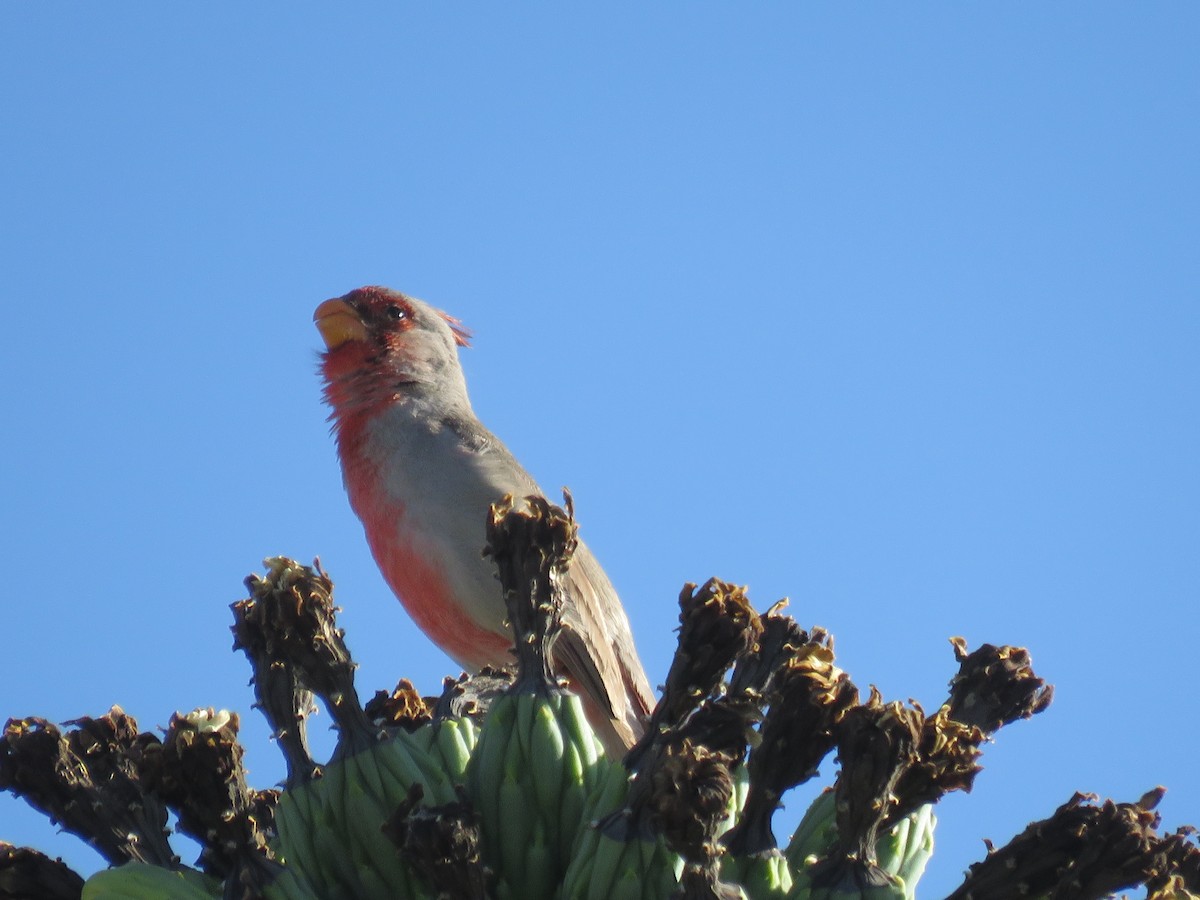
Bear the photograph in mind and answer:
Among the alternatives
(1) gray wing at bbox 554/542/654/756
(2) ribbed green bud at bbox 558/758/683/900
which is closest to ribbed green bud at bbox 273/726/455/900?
(2) ribbed green bud at bbox 558/758/683/900

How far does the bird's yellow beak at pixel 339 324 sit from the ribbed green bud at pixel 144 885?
238 inches

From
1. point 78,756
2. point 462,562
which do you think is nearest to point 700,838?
point 78,756

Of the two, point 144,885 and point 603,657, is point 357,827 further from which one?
point 603,657

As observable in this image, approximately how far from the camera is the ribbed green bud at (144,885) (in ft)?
11.5

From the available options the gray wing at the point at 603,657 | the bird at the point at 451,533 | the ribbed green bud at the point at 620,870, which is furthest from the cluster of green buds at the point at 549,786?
the bird at the point at 451,533

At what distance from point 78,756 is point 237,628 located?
0.73 m

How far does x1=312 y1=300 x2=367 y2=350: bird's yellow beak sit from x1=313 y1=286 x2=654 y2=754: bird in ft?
1.58

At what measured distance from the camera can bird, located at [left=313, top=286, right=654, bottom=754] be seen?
732cm

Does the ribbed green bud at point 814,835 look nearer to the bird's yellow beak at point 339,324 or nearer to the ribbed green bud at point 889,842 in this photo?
the ribbed green bud at point 889,842

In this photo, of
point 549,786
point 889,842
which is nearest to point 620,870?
point 549,786

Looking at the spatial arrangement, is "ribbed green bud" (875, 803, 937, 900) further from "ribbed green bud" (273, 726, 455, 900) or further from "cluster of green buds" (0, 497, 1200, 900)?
"ribbed green bud" (273, 726, 455, 900)

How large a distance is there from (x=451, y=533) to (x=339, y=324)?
2.45 metres

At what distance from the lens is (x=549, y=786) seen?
3623 millimetres

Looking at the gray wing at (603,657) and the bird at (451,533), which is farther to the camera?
the bird at (451,533)
